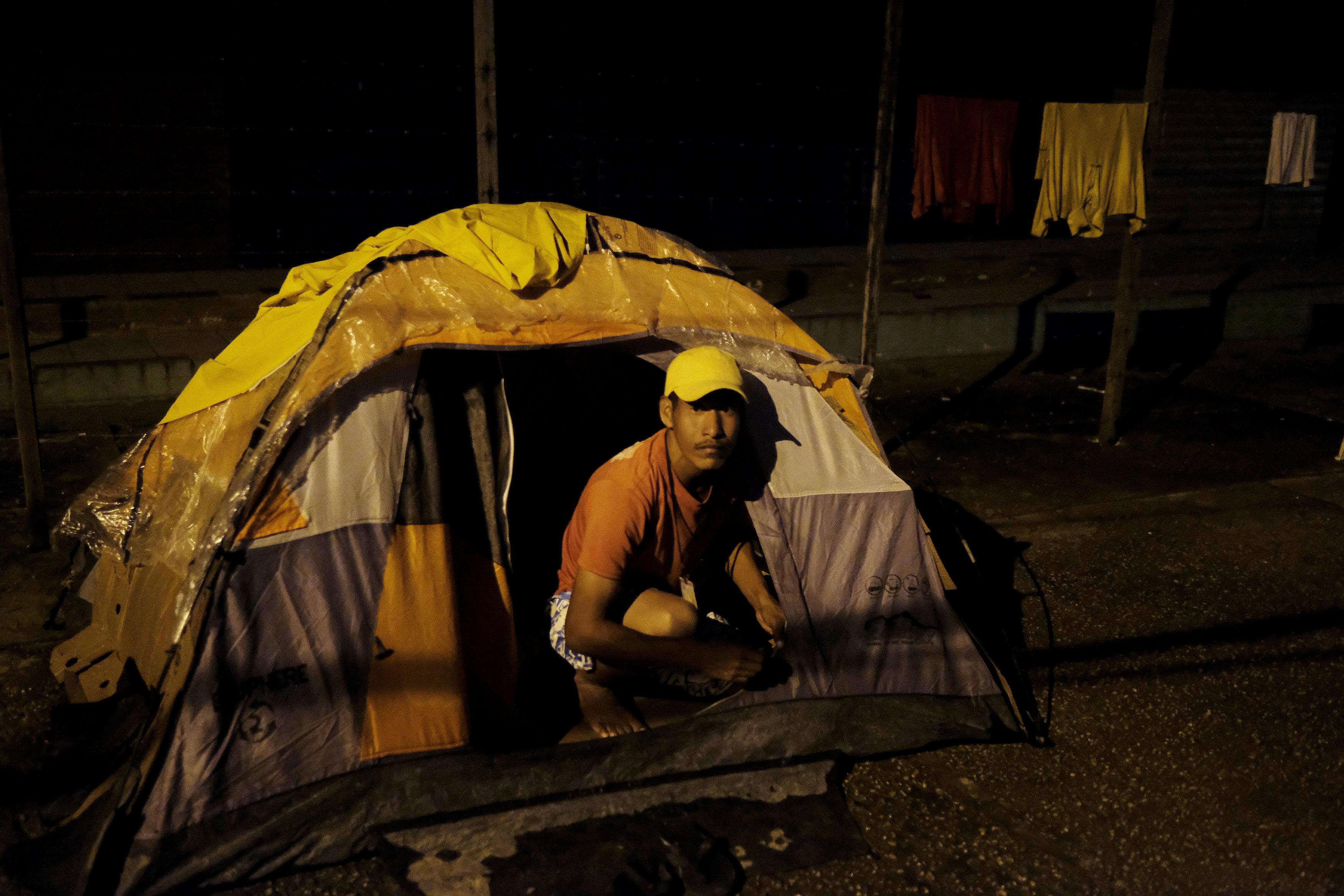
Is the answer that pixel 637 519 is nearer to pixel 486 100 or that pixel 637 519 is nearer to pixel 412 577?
pixel 412 577

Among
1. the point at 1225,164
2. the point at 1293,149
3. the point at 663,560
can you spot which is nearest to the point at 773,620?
the point at 663,560

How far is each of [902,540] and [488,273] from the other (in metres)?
1.87

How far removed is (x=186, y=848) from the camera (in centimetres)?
329

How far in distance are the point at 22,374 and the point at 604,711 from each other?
351cm

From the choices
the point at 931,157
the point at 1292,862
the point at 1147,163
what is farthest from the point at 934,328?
the point at 1292,862

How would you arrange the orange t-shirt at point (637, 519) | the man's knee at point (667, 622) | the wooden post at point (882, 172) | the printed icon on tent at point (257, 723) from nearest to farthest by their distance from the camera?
the printed icon on tent at point (257, 723) → the orange t-shirt at point (637, 519) → the man's knee at point (667, 622) → the wooden post at point (882, 172)

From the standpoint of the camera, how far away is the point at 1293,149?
11617 millimetres

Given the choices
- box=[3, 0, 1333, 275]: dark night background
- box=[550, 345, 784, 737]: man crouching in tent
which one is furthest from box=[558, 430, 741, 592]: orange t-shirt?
box=[3, 0, 1333, 275]: dark night background

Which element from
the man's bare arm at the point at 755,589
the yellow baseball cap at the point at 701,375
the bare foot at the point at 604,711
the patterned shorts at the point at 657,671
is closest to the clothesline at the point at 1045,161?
the man's bare arm at the point at 755,589

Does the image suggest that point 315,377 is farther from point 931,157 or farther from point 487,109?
point 931,157

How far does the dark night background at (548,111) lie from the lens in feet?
31.7

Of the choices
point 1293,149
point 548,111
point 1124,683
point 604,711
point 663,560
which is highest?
point 548,111

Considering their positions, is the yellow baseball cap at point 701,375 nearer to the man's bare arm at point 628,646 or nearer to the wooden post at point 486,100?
the man's bare arm at point 628,646

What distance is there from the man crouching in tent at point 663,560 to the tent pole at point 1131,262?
4727mm
